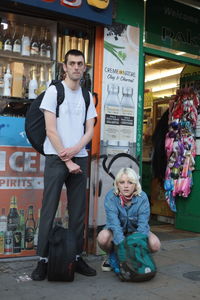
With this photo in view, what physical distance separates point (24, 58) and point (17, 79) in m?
0.26

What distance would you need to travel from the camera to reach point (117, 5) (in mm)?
4977

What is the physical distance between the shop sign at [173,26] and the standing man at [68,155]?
1.85 meters

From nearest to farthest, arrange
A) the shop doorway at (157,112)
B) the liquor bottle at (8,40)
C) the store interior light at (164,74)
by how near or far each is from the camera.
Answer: the liquor bottle at (8,40) → the shop doorway at (157,112) → the store interior light at (164,74)

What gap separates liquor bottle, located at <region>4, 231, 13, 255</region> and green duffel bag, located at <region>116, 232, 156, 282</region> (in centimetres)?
127

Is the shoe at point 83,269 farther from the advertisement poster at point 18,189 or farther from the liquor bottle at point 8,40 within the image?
the liquor bottle at point 8,40

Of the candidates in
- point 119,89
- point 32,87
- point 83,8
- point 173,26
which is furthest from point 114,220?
point 173,26

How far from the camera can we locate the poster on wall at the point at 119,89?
4.93 meters

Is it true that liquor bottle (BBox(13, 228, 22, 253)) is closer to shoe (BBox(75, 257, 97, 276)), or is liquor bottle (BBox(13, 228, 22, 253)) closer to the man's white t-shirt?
shoe (BBox(75, 257, 97, 276))

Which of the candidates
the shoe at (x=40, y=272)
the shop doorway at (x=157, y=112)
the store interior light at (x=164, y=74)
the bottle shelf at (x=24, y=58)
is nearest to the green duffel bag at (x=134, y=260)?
the shoe at (x=40, y=272)

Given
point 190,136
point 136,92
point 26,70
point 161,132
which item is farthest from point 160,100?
point 26,70

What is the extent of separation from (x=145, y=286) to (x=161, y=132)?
4.00 m

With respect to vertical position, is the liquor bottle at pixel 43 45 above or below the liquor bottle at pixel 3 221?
above

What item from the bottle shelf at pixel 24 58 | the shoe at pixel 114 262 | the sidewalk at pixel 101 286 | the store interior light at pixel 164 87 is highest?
the store interior light at pixel 164 87

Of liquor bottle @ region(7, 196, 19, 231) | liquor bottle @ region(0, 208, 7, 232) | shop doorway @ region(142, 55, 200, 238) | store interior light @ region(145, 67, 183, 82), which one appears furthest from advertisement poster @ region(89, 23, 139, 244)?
store interior light @ region(145, 67, 183, 82)
